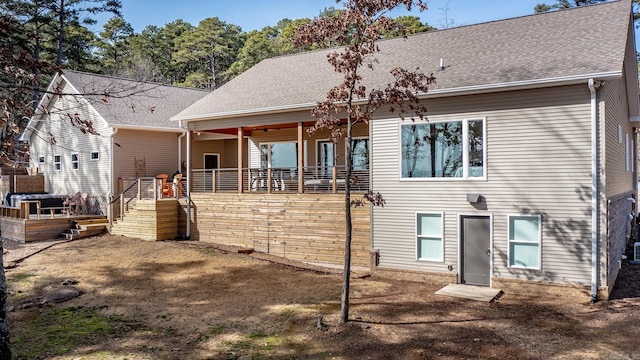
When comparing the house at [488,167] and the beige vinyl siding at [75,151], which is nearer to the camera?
the house at [488,167]

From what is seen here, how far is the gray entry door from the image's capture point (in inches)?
441

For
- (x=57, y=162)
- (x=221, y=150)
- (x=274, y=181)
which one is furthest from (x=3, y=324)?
(x=57, y=162)

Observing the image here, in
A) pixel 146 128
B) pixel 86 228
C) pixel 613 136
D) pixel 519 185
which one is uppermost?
pixel 146 128

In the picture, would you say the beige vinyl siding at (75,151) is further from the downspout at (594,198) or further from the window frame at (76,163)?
the downspout at (594,198)

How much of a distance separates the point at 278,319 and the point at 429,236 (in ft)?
15.5

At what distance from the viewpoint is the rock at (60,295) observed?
10875mm

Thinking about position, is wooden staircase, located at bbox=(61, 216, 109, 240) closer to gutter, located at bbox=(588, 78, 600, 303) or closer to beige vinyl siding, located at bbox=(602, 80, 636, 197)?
gutter, located at bbox=(588, 78, 600, 303)

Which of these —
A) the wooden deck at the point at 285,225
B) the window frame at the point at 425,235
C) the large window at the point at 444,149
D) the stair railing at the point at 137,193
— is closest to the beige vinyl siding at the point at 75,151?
the stair railing at the point at 137,193

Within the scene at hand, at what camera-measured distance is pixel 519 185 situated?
10.8 meters

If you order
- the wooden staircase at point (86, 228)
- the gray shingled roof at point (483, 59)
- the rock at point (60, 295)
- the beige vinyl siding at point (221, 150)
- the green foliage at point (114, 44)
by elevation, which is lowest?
the rock at point (60, 295)

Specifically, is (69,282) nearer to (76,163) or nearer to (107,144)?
(107,144)

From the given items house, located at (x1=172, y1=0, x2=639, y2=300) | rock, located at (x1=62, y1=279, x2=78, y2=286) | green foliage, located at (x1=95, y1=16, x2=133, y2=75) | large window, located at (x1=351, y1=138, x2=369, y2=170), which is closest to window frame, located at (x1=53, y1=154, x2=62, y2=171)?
house, located at (x1=172, y1=0, x2=639, y2=300)

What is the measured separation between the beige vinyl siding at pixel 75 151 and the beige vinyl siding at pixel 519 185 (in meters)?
12.5

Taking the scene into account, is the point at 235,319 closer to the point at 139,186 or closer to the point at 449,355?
the point at 449,355
